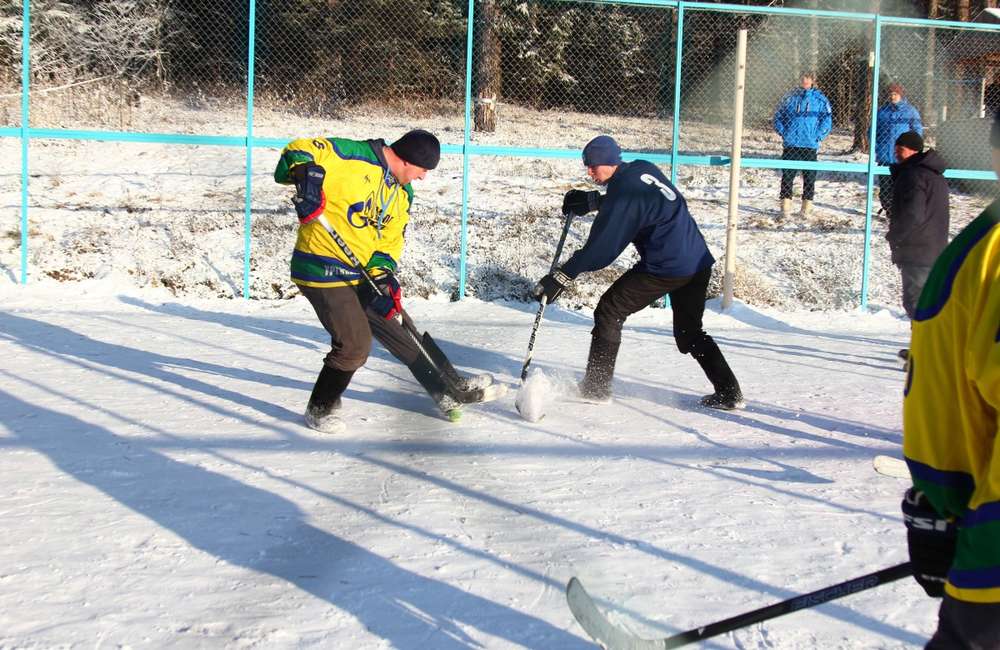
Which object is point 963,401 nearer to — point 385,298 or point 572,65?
point 385,298

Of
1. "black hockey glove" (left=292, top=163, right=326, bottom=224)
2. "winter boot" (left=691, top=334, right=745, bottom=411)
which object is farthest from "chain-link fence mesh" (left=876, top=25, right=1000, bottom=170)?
"black hockey glove" (left=292, top=163, right=326, bottom=224)

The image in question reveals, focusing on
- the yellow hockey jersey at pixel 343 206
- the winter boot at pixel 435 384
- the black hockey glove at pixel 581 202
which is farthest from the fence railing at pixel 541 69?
the yellow hockey jersey at pixel 343 206

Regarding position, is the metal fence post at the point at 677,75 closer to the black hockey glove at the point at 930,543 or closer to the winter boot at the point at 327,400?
the winter boot at the point at 327,400

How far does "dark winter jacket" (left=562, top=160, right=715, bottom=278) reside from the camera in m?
5.78

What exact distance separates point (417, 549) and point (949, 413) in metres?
2.32

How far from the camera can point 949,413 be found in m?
1.99

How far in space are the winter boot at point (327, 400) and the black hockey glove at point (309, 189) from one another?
2.76 ft

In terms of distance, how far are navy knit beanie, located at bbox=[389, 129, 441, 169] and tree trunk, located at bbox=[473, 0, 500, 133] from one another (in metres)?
6.39

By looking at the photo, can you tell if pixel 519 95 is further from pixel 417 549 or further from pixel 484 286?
pixel 417 549

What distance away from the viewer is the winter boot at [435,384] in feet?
18.9

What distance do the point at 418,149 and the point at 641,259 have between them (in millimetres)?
1529

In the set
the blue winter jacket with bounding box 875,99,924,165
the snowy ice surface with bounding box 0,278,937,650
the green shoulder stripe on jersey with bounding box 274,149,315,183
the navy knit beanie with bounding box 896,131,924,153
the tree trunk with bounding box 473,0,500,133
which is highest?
the tree trunk with bounding box 473,0,500,133

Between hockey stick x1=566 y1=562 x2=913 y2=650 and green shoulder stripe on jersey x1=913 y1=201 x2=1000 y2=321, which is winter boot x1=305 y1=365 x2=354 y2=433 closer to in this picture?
hockey stick x1=566 y1=562 x2=913 y2=650

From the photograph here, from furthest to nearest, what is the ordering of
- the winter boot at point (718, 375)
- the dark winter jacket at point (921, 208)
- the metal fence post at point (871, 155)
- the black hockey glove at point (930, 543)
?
1. the metal fence post at point (871, 155)
2. the dark winter jacket at point (921, 208)
3. the winter boot at point (718, 375)
4. the black hockey glove at point (930, 543)
